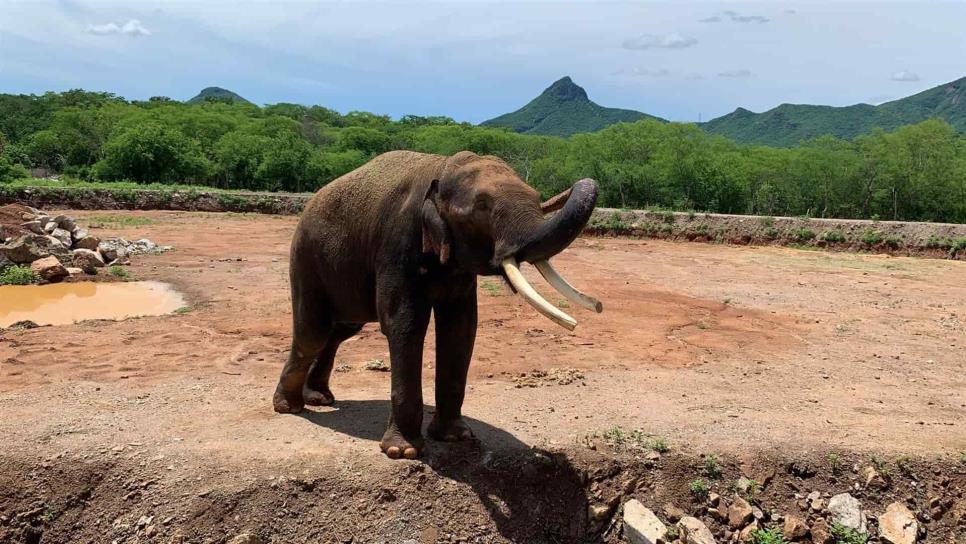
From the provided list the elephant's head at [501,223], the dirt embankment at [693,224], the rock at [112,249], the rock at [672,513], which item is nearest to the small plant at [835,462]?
the rock at [672,513]

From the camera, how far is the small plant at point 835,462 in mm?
6320

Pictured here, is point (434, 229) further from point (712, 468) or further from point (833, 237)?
point (833, 237)

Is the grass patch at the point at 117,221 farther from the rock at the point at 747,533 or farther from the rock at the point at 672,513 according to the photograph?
the rock at the point at 747,533

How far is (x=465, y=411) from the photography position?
24.0 feet

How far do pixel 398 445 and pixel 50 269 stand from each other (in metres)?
12.5

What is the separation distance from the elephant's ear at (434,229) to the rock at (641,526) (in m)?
2.55

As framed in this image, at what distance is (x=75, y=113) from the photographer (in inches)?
2301

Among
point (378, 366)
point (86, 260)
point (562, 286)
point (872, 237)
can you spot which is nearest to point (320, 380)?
point (378, 366)

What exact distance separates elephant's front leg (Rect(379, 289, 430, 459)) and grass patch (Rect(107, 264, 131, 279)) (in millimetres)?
12020

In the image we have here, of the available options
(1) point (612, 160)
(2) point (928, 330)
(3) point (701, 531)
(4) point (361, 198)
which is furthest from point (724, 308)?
(1) point (612, 160)

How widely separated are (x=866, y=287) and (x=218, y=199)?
27097mm

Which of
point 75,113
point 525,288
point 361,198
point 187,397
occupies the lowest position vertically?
point 187,397

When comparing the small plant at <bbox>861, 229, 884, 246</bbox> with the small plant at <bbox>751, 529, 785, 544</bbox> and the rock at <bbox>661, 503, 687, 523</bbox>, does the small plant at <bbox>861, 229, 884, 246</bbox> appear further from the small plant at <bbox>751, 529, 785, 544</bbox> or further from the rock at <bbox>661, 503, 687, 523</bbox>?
the rock at <bbox>661, 503, 687, 523</bbox>

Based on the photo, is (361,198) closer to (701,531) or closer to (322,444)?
(322,444)
